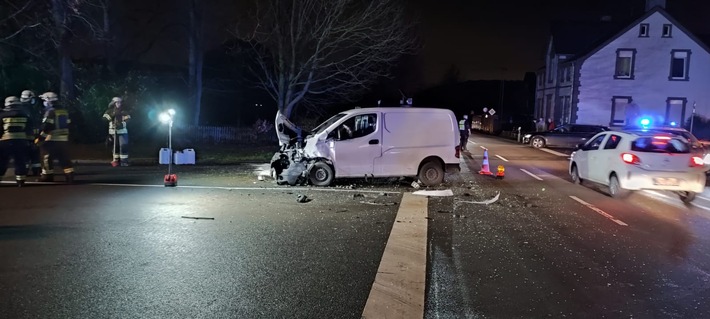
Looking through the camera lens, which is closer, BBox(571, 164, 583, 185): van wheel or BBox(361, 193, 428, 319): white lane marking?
BBox(361, 193, 428, 319): white lane marking

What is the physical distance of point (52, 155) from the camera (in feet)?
41.5

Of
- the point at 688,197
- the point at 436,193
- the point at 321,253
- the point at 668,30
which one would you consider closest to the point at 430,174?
the point at 436,193

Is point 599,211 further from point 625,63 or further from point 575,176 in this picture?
point 625,63

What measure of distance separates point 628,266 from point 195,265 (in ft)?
16.5

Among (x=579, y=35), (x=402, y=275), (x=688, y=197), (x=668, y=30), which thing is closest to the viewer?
(x=402, y=275)

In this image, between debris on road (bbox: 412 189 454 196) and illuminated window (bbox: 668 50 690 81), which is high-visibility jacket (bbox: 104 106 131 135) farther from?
illuminated window (bbox: 668 50 690 81)

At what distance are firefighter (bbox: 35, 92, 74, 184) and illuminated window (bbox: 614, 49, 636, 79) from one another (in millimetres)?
38487

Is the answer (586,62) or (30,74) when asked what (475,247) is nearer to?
(30,74)

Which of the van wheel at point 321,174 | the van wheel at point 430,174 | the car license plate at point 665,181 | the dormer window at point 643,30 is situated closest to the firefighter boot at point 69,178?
the van wheel at point 321,174

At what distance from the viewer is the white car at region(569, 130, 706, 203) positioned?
11.5m

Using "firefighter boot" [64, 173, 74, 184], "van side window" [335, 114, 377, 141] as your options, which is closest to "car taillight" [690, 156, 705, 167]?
"van side window" [335, 114, 377, 141]

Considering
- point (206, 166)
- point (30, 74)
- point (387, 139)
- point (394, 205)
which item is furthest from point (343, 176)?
point (30, 74)

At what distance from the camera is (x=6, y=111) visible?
12.1 metres

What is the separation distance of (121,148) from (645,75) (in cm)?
3693
